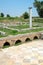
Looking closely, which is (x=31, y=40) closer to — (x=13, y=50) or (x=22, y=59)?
(x=13, y=50)

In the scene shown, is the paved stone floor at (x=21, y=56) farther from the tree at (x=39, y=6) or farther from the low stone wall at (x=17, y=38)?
the tree at (x=39, y=6)

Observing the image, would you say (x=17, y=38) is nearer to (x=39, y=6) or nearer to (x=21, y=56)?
(x=21, y=56)

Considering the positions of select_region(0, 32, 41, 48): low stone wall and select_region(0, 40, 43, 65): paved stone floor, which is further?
select_region(0, 32, 41, 48): low stone wall

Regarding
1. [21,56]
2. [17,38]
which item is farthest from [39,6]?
[21,56]

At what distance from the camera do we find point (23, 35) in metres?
12.3

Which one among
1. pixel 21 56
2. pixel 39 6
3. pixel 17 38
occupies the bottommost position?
pixel 21 56

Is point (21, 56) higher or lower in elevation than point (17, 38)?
lower

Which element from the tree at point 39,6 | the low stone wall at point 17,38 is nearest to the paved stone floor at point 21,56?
the low stone wall at point 17,38

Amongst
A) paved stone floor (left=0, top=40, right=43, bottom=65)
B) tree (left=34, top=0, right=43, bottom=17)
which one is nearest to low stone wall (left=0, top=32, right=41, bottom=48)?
paved stone floor (left=0, top=40, right=43, bottom=65)

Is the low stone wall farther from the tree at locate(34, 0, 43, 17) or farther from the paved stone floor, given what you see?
the tree at locate(34, 0, 43, 17)

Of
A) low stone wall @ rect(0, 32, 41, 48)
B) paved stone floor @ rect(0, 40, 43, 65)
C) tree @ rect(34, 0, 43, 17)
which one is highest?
tree @ rect(34, 0, 43, 17)

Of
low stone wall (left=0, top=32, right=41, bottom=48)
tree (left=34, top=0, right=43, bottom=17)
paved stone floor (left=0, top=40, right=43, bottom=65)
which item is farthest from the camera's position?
tree (left=34, top=0, right=43, bottom=17)

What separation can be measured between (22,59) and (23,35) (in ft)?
14.0

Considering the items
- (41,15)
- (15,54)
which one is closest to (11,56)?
(15,54)
